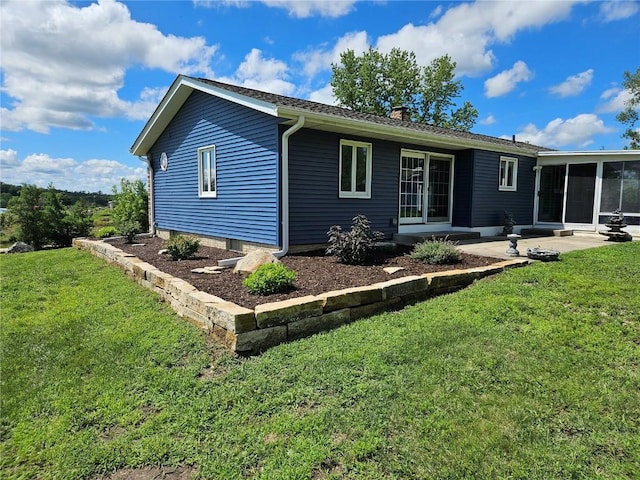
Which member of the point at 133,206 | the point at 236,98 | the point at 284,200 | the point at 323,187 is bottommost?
the point at 133,206

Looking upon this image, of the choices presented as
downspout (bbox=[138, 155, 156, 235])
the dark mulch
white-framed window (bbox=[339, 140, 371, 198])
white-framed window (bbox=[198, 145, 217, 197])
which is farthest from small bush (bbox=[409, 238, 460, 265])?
downspout (bbox=[138, 155, 156, 235])

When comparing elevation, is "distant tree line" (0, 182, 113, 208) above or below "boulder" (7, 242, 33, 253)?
above

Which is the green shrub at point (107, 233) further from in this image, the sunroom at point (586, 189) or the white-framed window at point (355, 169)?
the sunroom at point (586, 189)

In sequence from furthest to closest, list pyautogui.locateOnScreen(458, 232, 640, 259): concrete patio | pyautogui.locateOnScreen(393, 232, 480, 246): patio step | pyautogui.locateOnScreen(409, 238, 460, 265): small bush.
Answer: pyautogui.locateOnScreen(393, 232, 480, 246): patio step < pyautogui.locateOnScreen(458, 232, 640, 259): concrete patio < pyautogui.locateOnScreen(409, 238, 460, 265): small bush

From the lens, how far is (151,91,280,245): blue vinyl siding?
7.30m

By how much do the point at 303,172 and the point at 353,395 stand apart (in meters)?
5.36

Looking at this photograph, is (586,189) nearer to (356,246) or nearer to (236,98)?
(356,246)

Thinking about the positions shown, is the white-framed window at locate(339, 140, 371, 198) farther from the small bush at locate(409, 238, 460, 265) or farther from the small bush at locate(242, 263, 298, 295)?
the small bush at locate(242, 263, 298, 295)

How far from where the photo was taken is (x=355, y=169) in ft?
27.2

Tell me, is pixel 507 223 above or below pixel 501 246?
above

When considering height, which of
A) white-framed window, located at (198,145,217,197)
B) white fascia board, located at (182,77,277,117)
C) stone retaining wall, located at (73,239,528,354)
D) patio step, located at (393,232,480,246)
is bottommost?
stone retaining wall, located at (73,239,528,354)

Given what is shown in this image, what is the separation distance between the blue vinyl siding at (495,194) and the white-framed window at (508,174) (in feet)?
0.46

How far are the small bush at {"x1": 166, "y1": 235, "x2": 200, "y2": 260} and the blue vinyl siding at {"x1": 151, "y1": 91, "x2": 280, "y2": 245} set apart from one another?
1.11 m

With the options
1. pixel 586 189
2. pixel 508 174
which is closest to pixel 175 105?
pixel 508 174
